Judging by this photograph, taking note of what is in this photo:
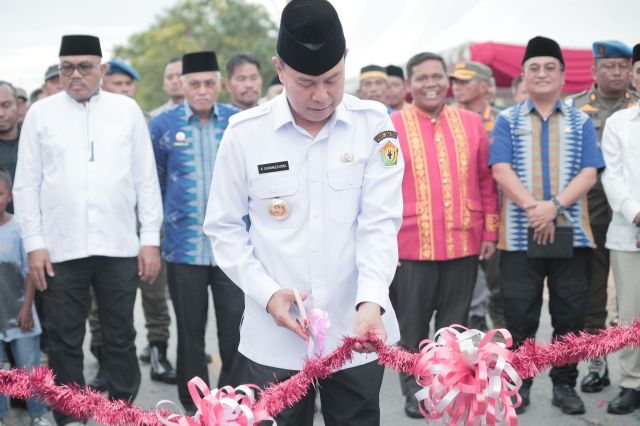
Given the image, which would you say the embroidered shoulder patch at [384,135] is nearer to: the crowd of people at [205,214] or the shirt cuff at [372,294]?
the shirt cuff at [372,294]

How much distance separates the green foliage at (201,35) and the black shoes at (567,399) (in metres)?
41.6

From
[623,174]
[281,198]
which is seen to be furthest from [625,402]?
[281,198]

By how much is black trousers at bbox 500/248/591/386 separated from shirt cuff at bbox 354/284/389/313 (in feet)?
8.19

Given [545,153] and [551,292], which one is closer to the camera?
[545,153]

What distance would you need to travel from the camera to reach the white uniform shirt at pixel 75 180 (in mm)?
4410

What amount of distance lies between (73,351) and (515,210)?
296 centimetres

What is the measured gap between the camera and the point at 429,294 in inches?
194

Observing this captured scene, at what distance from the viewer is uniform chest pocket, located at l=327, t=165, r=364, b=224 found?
274cm

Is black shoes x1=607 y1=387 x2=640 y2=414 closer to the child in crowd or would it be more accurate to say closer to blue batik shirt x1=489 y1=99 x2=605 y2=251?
blue batik shirt x1=489 y1=99 x2=605 y2=251

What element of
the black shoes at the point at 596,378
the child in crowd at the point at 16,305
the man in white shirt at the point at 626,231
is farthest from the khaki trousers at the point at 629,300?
the child in crowd at the point at 16,305

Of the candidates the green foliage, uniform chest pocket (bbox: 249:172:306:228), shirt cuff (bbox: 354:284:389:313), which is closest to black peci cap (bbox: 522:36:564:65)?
uniform chest pocket (bbox: 249:172:306:228)

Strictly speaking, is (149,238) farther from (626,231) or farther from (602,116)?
(602,116)

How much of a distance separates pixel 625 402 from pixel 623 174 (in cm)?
148

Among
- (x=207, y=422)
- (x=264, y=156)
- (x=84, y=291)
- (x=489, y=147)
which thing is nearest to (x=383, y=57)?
(x=489, y=147)
